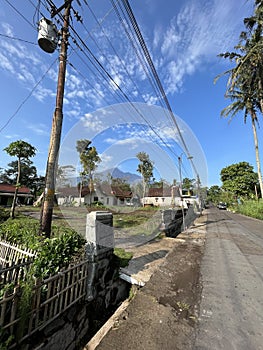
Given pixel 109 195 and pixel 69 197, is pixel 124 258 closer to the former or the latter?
pixel 69 197

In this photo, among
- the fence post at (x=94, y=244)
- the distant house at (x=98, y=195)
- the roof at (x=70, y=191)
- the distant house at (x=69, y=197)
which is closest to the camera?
the fence post at (x=94, y=244)

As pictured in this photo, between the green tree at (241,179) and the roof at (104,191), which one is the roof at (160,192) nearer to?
the roof at (104,191)

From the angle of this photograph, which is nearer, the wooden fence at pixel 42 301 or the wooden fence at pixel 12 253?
the wooden fence at pixel 42 301

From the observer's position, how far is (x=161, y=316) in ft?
7.97

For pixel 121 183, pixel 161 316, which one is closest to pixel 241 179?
pixel 121 183

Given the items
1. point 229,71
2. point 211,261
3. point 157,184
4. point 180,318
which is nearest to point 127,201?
point 157,184

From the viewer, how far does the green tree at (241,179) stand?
104ft

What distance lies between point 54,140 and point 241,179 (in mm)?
36599

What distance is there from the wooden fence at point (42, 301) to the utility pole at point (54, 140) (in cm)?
129

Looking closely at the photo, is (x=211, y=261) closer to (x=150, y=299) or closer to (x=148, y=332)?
(x=150, y=299)

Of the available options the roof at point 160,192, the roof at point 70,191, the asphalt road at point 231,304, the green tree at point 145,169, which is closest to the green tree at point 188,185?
the roof at point 160,192

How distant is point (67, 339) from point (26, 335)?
0.93 meters

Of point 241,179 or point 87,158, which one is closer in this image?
point 87,158

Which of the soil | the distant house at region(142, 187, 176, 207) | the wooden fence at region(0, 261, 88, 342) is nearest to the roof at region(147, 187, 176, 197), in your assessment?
the distant house at region(142, 187, 176, 207)
